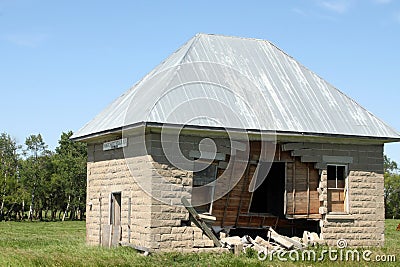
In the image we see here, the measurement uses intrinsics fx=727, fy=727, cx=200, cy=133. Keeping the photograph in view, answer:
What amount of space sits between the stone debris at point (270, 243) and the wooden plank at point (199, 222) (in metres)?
0.30

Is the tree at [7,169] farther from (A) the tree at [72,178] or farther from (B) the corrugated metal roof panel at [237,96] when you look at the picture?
(B) the corrugated metal roof panel at [237,96]

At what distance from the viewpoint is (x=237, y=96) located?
22.4 m

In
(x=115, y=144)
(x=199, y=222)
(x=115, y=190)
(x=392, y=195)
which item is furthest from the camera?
(x=392, y=195)

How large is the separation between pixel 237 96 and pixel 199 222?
4.23 metres

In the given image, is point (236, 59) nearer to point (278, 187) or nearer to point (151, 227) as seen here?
point (278, 187)

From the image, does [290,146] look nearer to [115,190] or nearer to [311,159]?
[311,159]

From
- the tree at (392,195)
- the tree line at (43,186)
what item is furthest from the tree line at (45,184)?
the tree at (392,195)

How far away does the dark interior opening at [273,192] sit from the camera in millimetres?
24969

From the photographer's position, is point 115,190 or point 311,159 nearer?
point 311,159

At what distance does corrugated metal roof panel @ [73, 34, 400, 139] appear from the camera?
21.0 meters

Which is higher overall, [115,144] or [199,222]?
[115,144]

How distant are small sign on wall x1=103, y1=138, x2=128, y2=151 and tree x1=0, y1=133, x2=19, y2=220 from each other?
37260mm

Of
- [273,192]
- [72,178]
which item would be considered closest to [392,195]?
[72,178]

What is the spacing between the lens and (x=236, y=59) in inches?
949
